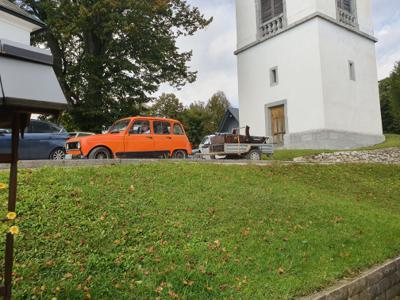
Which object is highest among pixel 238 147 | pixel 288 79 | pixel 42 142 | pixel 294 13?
pixel 294 13

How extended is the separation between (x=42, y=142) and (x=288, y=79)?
666 inches

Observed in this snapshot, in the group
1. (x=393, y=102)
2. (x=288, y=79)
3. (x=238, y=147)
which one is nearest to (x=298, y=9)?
(x=288, y=79)

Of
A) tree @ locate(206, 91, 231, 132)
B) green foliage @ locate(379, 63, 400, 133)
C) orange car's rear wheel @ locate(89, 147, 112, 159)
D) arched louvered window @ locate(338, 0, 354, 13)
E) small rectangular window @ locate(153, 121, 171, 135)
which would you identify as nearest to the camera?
orange car's rear wheel @ locate(89, 147, 112, 159)

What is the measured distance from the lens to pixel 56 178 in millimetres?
6910

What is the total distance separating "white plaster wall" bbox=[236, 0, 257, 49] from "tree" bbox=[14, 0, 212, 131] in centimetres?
307

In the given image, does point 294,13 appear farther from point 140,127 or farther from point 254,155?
point 140,127

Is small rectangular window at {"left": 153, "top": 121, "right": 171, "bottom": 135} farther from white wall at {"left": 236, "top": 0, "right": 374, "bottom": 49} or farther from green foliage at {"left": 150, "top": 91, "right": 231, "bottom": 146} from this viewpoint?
green foliage at {"left": 150, "top": 91, "right": 231, "bottom": 146}

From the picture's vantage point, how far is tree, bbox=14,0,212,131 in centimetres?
2231

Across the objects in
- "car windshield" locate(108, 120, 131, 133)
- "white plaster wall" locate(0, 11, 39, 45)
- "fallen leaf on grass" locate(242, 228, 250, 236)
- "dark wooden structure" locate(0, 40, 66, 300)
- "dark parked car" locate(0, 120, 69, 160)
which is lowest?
"fallen leaf on grass" locate(242, 228, 250, 236)

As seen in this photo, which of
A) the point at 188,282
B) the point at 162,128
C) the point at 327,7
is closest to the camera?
the point at 188,282

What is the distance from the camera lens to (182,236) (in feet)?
18.5

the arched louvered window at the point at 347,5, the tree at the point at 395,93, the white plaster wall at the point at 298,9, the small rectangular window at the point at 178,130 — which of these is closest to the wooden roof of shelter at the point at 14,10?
the small rectangular window at the point at 178,130

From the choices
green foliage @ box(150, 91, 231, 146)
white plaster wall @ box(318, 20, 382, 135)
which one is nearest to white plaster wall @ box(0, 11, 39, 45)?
white plaster wall @ box(318, 20, 382, 135)

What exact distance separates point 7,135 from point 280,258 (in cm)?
934
